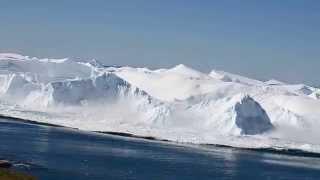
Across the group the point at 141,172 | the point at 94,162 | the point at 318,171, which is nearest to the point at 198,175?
the point at 141,172

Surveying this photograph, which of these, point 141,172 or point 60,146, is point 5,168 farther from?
point 60,146

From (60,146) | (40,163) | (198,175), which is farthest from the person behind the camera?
(60,146)

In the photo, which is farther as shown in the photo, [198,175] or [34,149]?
[34,149]

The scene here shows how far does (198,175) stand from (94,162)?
63.9ft

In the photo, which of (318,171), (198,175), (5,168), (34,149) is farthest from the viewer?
(318,171)

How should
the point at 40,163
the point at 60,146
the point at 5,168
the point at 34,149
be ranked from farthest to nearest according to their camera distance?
the point at 60,146, the point at 34,149, the point at 40,163, the point at 5,168

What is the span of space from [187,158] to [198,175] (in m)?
41.9

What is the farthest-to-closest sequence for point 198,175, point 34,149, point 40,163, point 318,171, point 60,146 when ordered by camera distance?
point 318,171 < point 60,146 < point 34,149 < point 198,175 < point 40,163

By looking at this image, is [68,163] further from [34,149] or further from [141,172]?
[34,149]

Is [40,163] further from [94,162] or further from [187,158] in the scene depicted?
[187,158]

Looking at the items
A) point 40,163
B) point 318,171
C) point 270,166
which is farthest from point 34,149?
point 318,171

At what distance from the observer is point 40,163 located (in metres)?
123

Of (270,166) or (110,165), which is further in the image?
(270,166)

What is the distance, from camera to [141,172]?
421 feet
